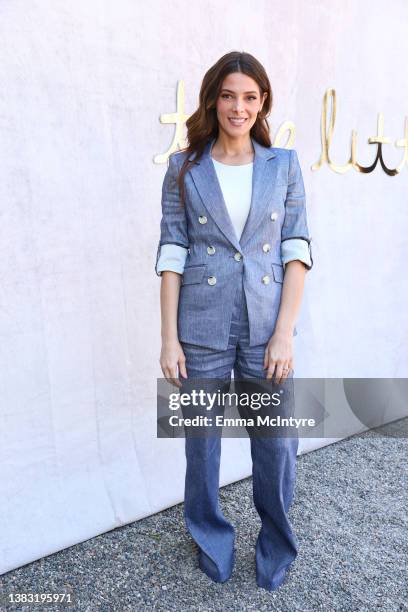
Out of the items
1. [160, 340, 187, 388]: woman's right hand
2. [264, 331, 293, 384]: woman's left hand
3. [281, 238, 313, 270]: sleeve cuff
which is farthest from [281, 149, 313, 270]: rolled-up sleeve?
[160, 340, 187, 388]: woman's right hand

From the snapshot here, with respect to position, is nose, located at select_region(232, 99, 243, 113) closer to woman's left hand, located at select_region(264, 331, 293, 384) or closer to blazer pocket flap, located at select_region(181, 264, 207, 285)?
blazer pocket flap, located at select_region(181, 264, 207, 285)

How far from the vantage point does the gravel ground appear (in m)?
2.12

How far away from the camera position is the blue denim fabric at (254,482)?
196 cm

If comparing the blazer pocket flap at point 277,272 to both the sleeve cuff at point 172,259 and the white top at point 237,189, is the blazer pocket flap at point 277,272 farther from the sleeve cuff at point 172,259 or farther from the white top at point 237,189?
the sleeve cuff at point 172,259

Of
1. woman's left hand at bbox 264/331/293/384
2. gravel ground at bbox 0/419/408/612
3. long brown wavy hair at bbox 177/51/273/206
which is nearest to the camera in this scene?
long brown wavy hair at bbox 177/51/273/206

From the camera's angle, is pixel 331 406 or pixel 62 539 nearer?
pixel 62 539

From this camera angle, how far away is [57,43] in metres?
2.17

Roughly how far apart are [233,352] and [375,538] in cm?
122

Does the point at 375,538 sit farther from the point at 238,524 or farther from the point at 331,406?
the point at 331,406

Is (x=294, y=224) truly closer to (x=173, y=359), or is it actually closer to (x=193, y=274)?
(x=193, y=274)

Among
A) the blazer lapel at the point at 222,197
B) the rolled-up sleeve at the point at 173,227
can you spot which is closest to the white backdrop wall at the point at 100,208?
the rolled-up sleeve at the point at 173,227

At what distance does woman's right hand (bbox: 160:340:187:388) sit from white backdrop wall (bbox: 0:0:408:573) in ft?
2.00

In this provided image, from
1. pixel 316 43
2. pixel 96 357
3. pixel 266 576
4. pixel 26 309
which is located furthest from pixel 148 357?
pixel 316 43

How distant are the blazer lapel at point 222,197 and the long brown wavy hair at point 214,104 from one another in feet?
0.19
